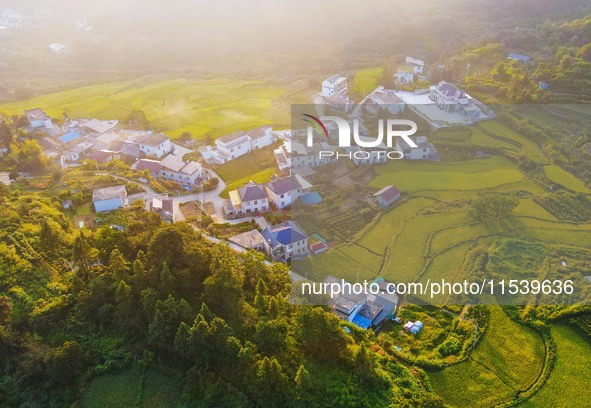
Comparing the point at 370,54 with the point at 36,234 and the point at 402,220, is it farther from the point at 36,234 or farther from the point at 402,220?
the point at 36,234

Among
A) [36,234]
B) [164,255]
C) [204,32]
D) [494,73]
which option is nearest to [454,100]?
[494,73]

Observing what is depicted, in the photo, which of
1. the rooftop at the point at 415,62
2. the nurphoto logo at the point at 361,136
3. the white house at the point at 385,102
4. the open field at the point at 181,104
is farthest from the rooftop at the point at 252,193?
the rooftop at the point at 415,62

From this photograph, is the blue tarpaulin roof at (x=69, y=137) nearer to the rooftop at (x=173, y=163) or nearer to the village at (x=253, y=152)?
the village at (x=253, y=152)

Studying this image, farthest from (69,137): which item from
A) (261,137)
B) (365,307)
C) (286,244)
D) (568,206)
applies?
(568,206)

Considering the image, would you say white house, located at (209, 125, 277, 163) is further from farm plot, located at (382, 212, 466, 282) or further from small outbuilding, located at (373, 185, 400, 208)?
farm plot, located at (382, 212, 466, 282)

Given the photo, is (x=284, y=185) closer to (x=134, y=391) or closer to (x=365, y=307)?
(x=365, y=307)
